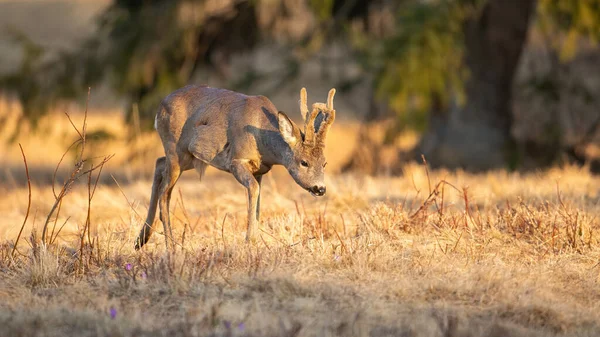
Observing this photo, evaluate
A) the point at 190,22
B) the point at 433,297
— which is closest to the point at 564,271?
the point at 433,297

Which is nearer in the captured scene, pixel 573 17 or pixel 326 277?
pixel 326 277

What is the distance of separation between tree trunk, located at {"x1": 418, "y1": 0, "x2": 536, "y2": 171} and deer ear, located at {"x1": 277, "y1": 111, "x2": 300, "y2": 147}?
30.5ft

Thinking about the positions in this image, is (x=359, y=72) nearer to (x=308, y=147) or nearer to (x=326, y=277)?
(x=308, y=147)

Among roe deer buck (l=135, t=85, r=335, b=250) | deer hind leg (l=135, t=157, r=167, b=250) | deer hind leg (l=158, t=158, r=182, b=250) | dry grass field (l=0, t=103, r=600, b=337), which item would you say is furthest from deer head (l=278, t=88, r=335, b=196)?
deer hind leg (l=135, t=157, r=167, b=250)

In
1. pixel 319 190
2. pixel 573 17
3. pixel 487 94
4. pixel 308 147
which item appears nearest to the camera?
pixel 319 190

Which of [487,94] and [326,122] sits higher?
[487,94]

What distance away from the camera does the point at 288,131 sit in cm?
688

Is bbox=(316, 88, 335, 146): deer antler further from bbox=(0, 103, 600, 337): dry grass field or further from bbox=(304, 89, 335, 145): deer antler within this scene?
bbox=(0, 103, 600, 337): dry grass field

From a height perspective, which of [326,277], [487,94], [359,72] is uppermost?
[359,72]

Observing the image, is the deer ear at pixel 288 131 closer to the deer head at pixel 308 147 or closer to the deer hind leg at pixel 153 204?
the deer head at pixel 308 147

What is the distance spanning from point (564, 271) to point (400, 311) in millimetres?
1568

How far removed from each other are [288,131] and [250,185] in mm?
504

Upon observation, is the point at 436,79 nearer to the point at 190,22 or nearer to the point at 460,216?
the point at 190,22

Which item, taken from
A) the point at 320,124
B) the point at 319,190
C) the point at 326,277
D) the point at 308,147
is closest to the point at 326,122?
the point at 320,124
